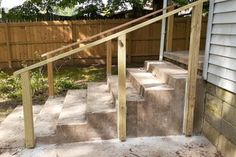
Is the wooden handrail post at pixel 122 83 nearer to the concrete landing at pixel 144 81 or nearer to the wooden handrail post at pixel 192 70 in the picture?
the concrete landing at pixel 144 81

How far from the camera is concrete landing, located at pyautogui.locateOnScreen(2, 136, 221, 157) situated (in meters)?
3.01

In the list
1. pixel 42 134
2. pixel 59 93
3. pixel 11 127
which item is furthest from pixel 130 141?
pixel 59 93

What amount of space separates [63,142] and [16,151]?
54 centimetres

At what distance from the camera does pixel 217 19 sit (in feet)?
10.2

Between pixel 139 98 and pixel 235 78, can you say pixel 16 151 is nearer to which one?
pixel 139 98

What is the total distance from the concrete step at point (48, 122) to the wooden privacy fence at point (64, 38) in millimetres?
4848

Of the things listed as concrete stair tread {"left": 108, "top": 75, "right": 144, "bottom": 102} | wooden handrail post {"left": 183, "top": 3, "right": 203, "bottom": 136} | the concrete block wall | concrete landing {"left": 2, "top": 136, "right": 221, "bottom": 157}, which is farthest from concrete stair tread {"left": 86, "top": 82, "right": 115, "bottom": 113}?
the concrete block wall

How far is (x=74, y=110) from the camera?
3.76 metres

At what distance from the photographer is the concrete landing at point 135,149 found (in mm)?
3010

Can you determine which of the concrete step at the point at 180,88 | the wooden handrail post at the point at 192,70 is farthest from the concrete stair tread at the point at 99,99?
the wooden handrail post at the point at 192,70

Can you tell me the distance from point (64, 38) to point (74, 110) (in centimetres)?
591

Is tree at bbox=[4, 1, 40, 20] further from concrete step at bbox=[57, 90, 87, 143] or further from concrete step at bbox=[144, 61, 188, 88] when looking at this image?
concrete step at bbox=[57, 90, 87, 143]

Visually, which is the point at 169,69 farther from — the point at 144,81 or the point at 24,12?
the point at 24,12

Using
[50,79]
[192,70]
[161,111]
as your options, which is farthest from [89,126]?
[50,79]
